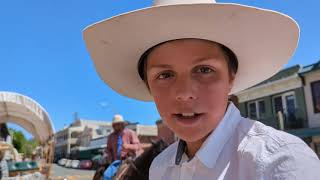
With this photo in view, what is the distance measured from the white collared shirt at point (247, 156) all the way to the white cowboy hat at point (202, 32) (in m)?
0.26

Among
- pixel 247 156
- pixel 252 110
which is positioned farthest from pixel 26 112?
pixel 252 110

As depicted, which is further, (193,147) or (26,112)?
(26,112)

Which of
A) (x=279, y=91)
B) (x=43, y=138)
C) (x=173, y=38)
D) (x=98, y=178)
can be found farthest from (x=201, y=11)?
(x=279, y=91)

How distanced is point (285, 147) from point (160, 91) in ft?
1.51

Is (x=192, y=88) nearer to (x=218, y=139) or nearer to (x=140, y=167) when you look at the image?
(x=218, y=139)

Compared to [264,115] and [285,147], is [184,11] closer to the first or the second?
[285,147]

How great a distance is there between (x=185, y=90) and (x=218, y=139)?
0.17 m

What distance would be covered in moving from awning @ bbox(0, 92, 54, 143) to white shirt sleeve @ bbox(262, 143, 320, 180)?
8540mm

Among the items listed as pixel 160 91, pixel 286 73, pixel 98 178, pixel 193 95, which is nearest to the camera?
pixel 193 95

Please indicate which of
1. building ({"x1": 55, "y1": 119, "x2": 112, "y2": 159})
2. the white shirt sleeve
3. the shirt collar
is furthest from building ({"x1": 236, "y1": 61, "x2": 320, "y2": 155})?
building ({"x1": 55, "y1": 119, "x2": 112, "y2": 159})

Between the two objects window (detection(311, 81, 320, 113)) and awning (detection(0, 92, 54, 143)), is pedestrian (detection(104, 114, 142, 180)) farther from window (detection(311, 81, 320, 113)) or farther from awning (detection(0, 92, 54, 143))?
window (detection(311, 81, 320, 113))

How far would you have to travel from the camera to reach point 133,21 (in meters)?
1.20

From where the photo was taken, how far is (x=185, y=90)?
43.1 inches

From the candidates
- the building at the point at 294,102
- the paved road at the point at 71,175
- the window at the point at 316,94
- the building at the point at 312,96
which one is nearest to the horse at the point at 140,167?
the paved road at the point at 71,175
